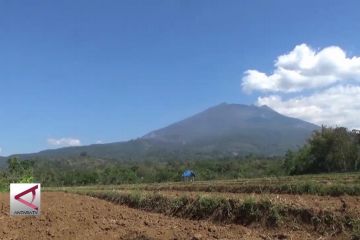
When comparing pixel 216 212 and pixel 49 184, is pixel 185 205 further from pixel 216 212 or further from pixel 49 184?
pixel 49 184

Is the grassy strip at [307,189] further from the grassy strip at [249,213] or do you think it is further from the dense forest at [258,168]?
the dense forest at [258,168]

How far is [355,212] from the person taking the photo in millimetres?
11477

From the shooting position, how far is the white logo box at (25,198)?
36.3ft

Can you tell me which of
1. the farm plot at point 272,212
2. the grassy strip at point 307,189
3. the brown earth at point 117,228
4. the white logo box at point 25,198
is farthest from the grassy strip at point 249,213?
the grassy strip at point 307,189

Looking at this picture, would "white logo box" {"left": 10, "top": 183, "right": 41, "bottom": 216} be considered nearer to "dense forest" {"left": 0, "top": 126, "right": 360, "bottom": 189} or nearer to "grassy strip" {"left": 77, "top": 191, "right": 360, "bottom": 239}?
"grassy strip" {"left": 77, "top": 191, "right": 360, "bottom": 239}

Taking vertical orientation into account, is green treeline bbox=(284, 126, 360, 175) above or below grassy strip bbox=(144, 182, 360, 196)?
above

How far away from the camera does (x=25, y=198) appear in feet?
37.1

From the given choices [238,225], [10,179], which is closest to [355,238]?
[238,225]

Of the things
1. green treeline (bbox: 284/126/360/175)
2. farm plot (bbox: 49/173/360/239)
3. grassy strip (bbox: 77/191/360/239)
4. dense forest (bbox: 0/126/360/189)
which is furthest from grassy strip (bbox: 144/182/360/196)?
green treeline (bbox: 284/126/360/175)

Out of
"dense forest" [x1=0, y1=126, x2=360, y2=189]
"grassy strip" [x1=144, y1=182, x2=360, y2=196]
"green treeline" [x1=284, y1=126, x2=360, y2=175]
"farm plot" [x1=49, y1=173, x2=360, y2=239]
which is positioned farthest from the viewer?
"green treeline" [x1=284, y1=126, x2=360, y2=175]

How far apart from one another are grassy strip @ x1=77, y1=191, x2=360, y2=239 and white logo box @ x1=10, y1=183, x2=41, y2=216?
16.4ft

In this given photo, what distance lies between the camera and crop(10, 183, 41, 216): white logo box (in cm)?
1106

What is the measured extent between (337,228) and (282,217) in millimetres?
1591

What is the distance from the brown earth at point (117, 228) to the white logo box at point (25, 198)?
1606 millimetres
